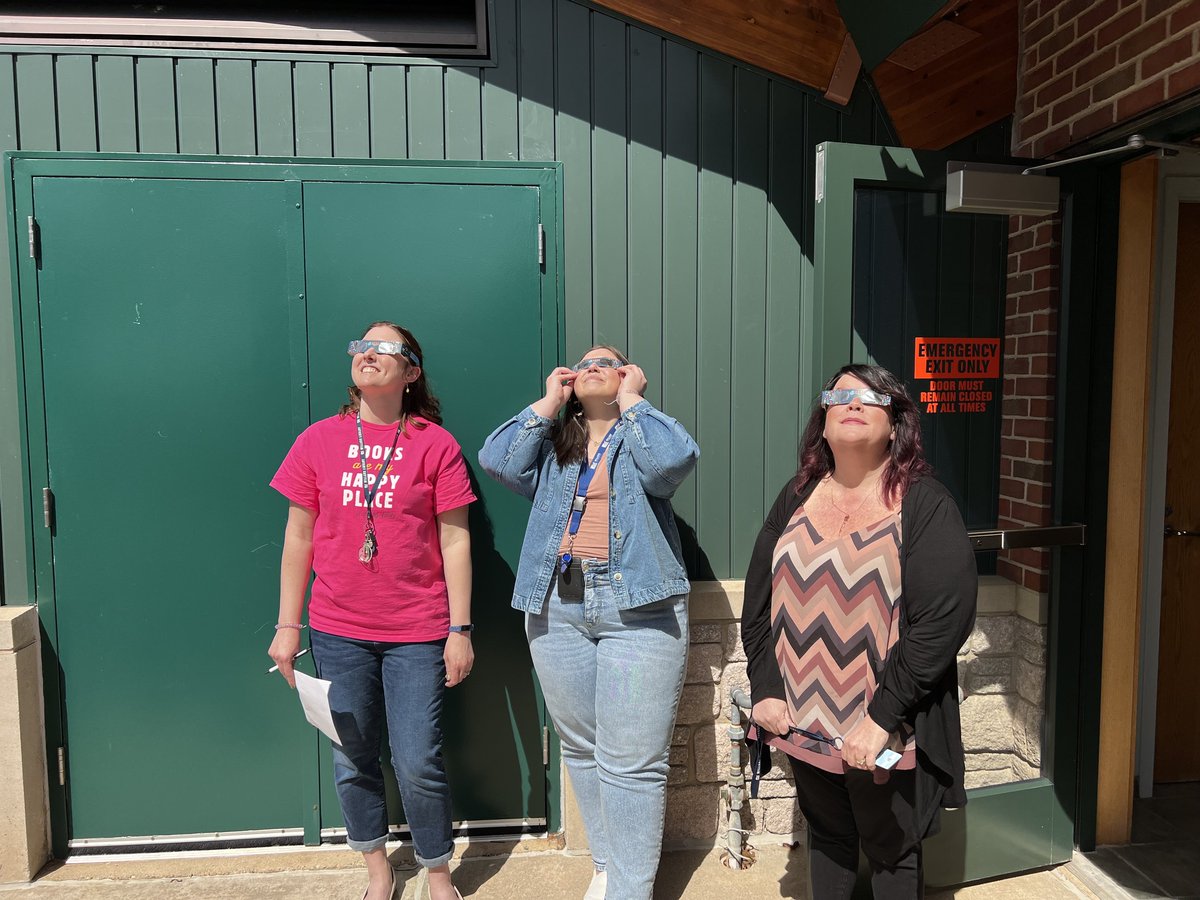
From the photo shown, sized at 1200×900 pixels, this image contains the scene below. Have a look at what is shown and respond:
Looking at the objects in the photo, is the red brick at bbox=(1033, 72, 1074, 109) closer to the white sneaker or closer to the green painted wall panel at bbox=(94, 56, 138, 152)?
the white sneaker

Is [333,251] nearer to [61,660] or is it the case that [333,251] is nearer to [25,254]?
[25,254]

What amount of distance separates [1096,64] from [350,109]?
8.22 feet

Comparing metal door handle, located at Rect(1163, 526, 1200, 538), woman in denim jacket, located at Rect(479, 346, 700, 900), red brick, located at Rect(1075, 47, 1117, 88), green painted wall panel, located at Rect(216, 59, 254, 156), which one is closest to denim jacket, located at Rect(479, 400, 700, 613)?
woman in denim jacket, located at Rect(479, 346, 700, 900)

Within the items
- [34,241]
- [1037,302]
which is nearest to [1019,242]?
[1037,302]

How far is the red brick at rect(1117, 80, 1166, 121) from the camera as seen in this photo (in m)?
2.26

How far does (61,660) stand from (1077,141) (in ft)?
13.1

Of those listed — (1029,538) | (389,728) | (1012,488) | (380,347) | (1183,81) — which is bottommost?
(389,728)

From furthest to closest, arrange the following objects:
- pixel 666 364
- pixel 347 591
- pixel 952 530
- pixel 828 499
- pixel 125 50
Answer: pixel 666 364, pixel 125 50, pixel 347 591, pixel 828 499, pixel 952 530

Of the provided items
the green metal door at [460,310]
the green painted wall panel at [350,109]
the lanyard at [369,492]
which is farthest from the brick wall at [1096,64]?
the lanyard at [369,492]

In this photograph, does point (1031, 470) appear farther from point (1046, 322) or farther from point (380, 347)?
point (380, 347)

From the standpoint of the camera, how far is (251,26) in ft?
9.27

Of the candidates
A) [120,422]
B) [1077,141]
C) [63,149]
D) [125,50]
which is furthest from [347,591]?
[1077,141]

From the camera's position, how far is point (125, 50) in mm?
2783

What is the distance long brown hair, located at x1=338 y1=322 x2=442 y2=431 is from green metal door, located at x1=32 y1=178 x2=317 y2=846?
381 millimetres
